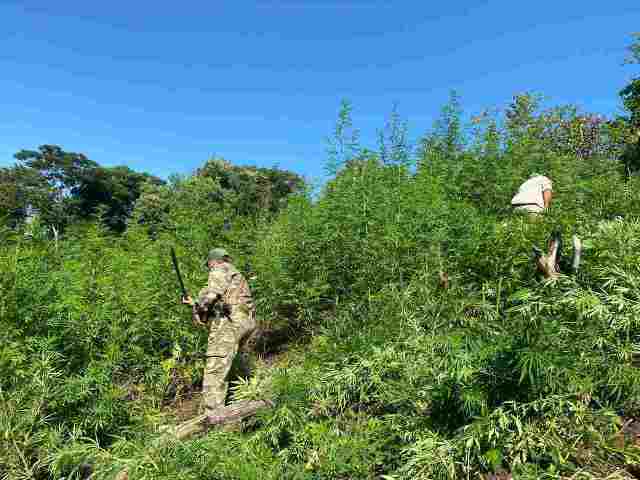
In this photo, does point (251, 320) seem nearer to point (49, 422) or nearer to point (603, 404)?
point (49, 422)

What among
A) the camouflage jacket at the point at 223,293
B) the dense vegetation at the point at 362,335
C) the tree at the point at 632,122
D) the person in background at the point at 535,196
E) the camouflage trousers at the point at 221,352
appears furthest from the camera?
the tree at the point at 632,122

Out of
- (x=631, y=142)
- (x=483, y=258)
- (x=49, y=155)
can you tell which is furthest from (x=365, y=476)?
(x=49, y=155)

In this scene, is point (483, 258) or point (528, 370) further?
point (483, 258)

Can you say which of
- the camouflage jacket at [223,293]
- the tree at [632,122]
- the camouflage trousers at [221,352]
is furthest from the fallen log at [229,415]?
the tree at [632,122]

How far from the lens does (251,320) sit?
4801 millimetres

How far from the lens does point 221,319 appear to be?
15.1 feet

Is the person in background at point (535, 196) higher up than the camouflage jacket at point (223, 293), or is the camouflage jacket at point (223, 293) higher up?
Result: the person in background at point (535, 196)

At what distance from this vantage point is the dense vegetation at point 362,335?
225cm

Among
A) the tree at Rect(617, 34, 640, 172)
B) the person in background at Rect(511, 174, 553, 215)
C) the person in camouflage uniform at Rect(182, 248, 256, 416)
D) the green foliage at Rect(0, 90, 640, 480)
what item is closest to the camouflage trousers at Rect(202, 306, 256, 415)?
the person in camouflage uniform at Rect(182, 248, 256, 416)

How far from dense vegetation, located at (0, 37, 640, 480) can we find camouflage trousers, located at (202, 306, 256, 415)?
563mm

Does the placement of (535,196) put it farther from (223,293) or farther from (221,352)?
(221,352)

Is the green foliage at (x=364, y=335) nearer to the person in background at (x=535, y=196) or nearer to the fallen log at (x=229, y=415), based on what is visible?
the fallen log at (x=229, y=415)

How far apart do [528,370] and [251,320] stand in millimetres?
3296

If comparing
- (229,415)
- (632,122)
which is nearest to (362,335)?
(229,415)
